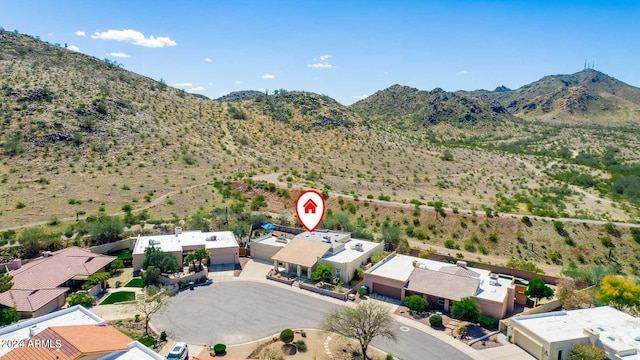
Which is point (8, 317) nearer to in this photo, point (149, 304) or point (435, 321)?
point (149, 304)

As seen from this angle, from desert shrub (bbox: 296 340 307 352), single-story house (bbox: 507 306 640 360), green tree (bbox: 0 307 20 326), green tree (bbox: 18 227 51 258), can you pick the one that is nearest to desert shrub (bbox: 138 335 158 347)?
green tree (bbox: 0 307 20 326)

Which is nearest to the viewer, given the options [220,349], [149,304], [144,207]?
[220,349]

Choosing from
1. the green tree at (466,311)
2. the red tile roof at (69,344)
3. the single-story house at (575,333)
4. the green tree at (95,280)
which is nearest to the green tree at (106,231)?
the green tree at (95,280)

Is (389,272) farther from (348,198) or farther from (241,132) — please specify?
(241,132)

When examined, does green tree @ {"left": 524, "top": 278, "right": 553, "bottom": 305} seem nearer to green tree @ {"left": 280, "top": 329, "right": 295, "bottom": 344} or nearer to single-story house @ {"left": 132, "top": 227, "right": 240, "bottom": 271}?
green tree @ {"left": 280, "top": 329, "right": 295, "bottom": 344}

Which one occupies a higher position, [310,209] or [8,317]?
[310,209]

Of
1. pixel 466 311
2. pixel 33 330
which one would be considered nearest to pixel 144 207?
pixel 33 330
